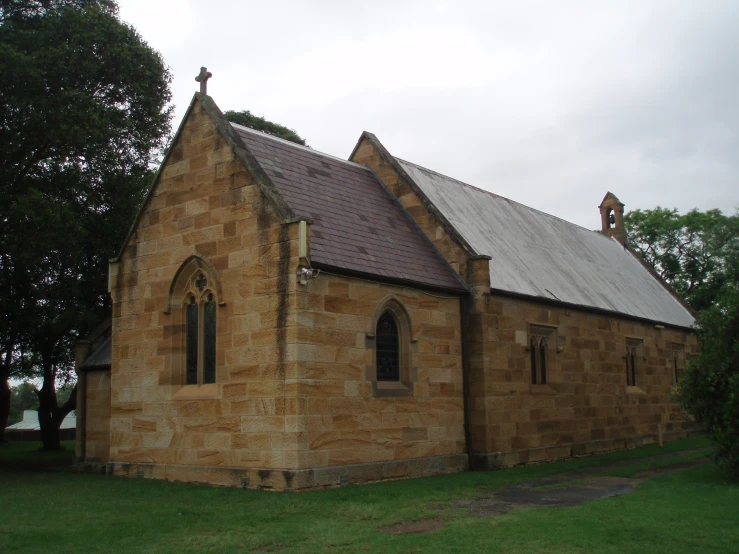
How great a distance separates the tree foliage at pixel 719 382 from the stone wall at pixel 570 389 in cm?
468

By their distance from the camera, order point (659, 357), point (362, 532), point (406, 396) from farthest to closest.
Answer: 1. point (659, 357)
2. point (406, 396)
3. point (362, 532)

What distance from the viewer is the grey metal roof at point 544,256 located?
21.6 meters

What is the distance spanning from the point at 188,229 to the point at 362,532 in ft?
30.0

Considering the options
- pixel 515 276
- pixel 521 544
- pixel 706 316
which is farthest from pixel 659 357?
pixel 521 544

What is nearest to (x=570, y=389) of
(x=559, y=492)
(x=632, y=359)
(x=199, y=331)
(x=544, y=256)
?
(x=544, y=256)

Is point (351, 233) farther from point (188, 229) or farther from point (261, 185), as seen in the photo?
point (188, 229)

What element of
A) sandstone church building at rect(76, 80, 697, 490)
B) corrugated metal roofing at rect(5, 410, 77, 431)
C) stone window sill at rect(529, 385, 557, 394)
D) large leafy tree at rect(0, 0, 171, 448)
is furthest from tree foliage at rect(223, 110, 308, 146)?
corrugated metal roofing at rect(5, 410, 77, 431)

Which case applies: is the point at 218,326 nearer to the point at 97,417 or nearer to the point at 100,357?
the point at 100,357

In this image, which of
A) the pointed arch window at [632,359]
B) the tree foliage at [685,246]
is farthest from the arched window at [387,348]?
the tree foliage at [685,246]

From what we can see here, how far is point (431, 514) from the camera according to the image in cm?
1160

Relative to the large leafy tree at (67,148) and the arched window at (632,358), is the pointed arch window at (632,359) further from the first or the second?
the large leafy tree at (67,148)

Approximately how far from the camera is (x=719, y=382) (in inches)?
584

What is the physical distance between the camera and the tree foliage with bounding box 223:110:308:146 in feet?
137

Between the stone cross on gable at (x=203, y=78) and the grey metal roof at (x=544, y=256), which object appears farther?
the grey metal roof at (x=544, y=256)
